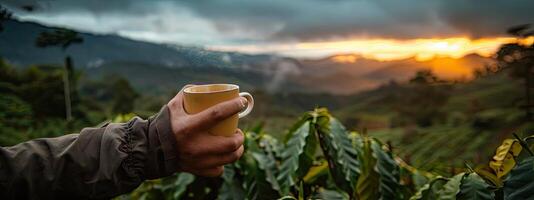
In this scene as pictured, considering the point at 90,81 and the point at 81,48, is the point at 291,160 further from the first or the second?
the point at 90,81

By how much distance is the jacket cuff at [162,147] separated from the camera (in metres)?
0.90

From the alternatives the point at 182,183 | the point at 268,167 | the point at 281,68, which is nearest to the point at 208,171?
the point at 268,167

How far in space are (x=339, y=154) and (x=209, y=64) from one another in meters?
0.43

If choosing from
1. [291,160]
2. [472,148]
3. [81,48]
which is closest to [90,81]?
[81,48]

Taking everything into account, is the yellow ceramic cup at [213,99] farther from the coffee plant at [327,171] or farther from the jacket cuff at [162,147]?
the coffee plant at [327,171]

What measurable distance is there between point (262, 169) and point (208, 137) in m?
0.50

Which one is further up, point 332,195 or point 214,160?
point 214,160

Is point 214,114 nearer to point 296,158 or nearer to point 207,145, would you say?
point 207,145

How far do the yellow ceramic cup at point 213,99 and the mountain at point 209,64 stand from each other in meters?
0.21

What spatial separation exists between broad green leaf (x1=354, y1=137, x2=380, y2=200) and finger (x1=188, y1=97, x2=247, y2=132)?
0.54 m

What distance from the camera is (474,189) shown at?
0.93m

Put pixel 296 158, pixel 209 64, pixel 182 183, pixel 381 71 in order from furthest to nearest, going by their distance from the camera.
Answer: pixel 381 71 → pixel 182 183 → pixel 296 158 → pixel 209 64

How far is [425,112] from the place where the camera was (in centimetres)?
2173

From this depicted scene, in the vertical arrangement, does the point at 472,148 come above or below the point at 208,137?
below
